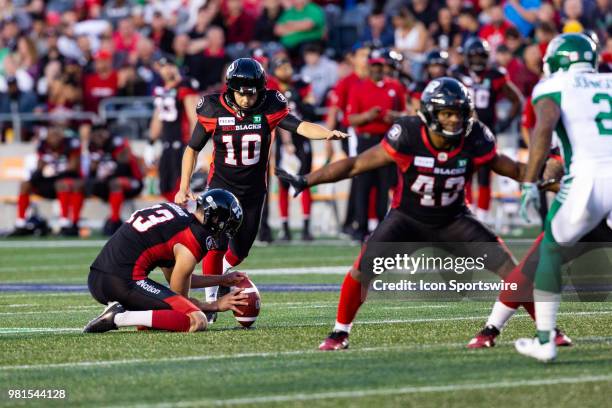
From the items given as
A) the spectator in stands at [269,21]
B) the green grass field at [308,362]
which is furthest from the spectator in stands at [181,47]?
the green grass field at [308,362]

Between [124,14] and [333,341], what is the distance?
57.4 feet

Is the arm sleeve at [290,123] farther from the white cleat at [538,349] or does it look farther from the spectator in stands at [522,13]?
the spectator in stands at [522,13]

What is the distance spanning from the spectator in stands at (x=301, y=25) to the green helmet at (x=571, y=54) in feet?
44.3

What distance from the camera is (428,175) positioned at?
735 centimetres

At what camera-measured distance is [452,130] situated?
7219 mm

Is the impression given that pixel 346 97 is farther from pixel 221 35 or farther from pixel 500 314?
pixel 500 314

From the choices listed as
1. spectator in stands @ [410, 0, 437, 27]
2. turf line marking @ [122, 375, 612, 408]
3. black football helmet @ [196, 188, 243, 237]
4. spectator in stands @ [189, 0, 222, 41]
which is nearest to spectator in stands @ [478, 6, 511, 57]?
spectator in stands @ [410, 0, 437, 27]

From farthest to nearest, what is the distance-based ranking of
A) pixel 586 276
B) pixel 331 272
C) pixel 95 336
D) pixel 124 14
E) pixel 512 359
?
pixel 124 14 < pixel 331 272 < pixel 586 276 < pixel 95 336 < pixel 512 359

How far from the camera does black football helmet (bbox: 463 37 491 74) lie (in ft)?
50.4

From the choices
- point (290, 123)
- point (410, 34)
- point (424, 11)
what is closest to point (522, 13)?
point (424, 11)

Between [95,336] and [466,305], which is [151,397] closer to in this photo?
[95,336]

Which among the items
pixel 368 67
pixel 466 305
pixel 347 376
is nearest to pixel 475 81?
pixel 368 67

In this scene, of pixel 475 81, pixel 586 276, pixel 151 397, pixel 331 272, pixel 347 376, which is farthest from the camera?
pixel 475 81

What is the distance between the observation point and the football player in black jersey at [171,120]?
16.4 metres
